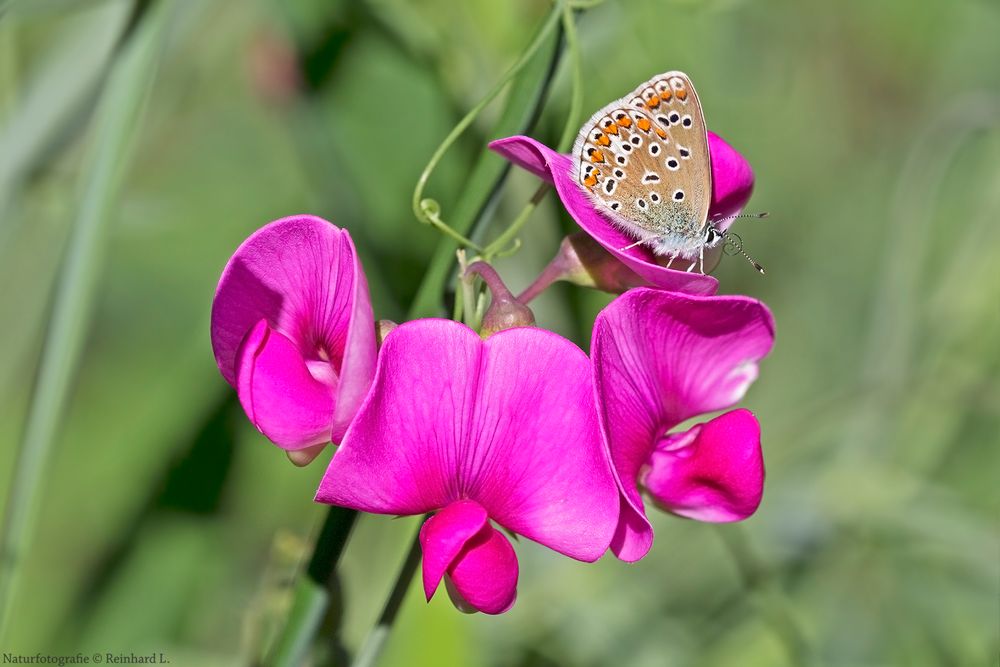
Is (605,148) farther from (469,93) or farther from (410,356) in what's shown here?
(469,93)

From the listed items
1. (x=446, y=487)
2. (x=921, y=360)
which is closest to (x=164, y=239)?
(x=446, y=487)

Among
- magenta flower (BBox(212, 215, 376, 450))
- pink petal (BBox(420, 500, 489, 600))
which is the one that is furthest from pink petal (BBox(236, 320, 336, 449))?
pink petal (BBox(420, 500, 489, 600))

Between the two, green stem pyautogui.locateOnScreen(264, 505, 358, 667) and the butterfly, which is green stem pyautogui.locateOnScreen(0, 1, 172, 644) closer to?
green stem pyautogui.locateOnScreen(264, 505, 358, 667)

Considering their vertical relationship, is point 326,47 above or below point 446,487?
above

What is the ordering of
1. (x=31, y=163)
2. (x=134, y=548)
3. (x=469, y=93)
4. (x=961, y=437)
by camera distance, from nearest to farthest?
(x=31, y=163)
(x=134, y=548)
(x=469, y=93)
(x=961, y=437)

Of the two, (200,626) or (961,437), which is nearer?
(200,626)

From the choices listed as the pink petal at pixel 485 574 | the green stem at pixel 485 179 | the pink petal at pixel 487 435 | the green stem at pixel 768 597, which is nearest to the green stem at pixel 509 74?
the green stem at pixel 485 179

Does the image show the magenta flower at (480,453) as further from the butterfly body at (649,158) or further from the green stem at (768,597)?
the green stem at (768,597)

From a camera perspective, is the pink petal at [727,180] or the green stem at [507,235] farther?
the pink petal at [727,180]

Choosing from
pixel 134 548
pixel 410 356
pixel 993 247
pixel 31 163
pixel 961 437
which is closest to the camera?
pixel 410 356
